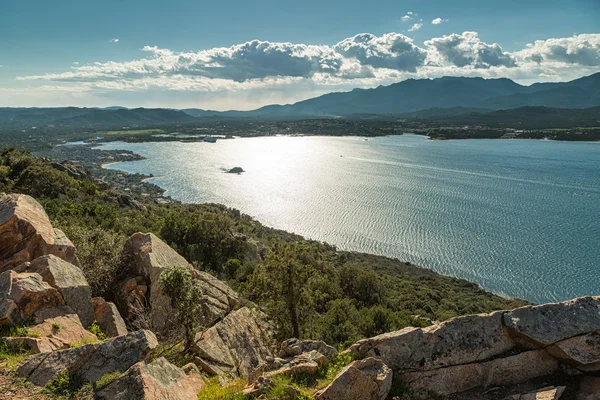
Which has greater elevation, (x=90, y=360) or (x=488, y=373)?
(x=90, y=360)

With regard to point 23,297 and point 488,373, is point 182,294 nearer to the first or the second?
point 23,297

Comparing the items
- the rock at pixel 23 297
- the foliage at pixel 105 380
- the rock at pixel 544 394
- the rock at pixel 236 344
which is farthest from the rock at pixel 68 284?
the rock at pixel 544 394

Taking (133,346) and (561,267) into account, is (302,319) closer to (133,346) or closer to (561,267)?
(133,346)

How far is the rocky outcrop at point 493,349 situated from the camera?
429 inches

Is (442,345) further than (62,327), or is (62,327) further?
(62,327)

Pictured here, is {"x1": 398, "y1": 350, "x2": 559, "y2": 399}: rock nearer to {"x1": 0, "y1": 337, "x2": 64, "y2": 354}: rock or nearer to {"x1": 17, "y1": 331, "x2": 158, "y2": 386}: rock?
{"x1": 17, "y1": 331, "x2": 158, "y2": 386}: rock

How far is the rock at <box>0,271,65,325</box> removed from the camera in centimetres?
1222

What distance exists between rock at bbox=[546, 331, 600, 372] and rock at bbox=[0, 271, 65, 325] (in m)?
16.9

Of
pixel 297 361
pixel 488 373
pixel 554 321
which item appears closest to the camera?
pixel 488 373

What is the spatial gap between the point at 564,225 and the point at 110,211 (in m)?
77.8

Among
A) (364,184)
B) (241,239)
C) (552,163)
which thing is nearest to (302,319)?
(241,239)

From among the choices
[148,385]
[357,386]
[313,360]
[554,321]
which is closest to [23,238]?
[148,385]

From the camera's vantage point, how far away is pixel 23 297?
500 inches

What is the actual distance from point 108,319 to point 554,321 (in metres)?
16.1
